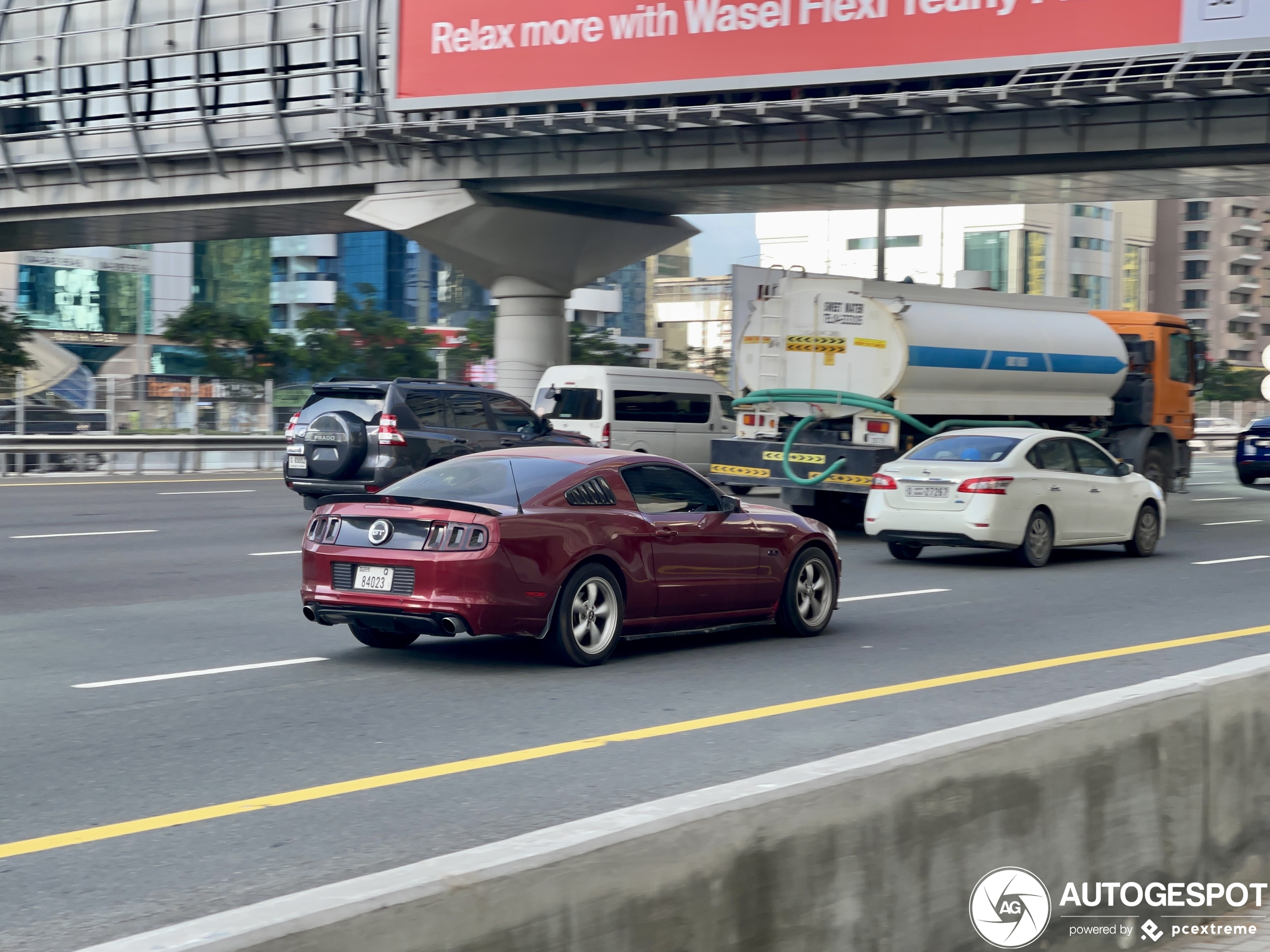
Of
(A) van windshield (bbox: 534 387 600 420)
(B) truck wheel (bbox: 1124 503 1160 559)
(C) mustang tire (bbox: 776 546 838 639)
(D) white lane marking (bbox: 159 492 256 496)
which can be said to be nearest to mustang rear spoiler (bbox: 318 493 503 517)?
(C) mustang tire (bbox: 776 546 838 639)

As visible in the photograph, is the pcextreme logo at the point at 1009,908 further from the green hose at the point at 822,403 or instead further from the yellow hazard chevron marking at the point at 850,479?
the green hose at the point at 822,403

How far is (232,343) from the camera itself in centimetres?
4991

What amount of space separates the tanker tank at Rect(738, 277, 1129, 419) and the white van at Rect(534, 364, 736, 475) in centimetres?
597

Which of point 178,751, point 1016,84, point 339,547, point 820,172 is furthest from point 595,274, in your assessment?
point 178,751

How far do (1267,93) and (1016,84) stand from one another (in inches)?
176

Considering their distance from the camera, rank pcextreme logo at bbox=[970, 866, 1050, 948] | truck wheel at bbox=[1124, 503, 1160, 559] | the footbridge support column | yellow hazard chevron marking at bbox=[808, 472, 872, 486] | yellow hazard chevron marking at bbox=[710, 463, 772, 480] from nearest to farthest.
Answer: pcextreme logo at bbox=[970, 866, 1050, 948], truck wheel at bbox=[1124, 503, 1160, 559], yellow hazard chevron marking at bbox=[808, 472, 872, 486], yellow hazard chevron marking at bbox=[710, 463, 772, 480], the footbridge support column


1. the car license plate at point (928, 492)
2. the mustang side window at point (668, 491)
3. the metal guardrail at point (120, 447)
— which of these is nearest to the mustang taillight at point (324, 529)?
the mustang side window at point (668, 491)

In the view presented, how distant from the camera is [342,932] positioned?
283cm

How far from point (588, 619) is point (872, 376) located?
10891mm

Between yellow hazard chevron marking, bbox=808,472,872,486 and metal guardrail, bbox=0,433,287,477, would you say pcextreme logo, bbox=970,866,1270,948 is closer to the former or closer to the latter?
yellow hazard chevron marking, bbox=808,472,872,486

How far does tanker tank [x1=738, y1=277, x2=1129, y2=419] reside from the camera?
19891 millimetres

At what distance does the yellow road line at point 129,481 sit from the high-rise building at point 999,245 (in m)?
55.2

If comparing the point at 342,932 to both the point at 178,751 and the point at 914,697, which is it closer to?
the point at 178,751

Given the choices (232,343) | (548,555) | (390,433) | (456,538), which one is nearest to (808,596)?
(548,555)
